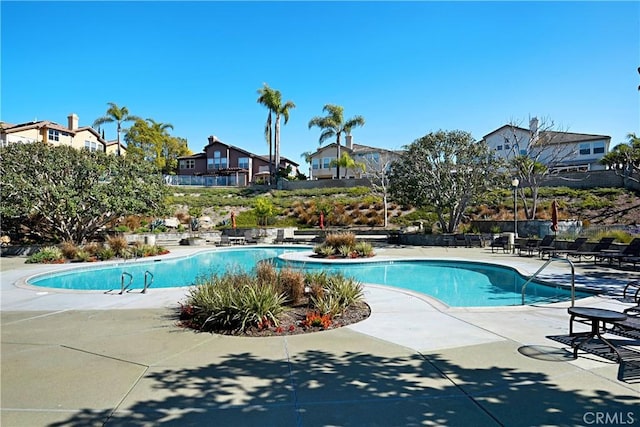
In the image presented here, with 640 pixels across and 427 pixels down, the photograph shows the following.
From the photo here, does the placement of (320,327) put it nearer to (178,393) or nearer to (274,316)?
(274,316)

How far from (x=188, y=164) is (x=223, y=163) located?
22.0ft

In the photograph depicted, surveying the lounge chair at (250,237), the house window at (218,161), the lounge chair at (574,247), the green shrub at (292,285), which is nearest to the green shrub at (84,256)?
the lounge chair at (250,237)

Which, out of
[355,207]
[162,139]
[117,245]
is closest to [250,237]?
[117,245]

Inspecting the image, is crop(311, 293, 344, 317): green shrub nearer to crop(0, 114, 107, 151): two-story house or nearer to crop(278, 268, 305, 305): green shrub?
crop(278, 268, 305, 305): green shrub

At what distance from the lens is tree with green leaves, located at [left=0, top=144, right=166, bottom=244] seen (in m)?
18.7

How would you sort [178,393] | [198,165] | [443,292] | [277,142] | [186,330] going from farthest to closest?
[198,165], [277,142], [443,292], [186,330], [178,393]

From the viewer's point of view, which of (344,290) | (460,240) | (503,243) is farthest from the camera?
(460,240)

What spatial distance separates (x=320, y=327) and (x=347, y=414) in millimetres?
2890

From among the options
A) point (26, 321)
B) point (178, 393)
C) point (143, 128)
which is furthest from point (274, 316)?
point (143, 128)

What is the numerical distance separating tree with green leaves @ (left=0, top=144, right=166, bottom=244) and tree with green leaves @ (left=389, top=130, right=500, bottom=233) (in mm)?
15639

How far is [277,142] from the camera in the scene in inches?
1957

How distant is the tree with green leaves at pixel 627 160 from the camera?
108 ft

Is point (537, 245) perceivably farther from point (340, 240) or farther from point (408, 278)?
point (340, 240)

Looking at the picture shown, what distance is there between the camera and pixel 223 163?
60.6m
